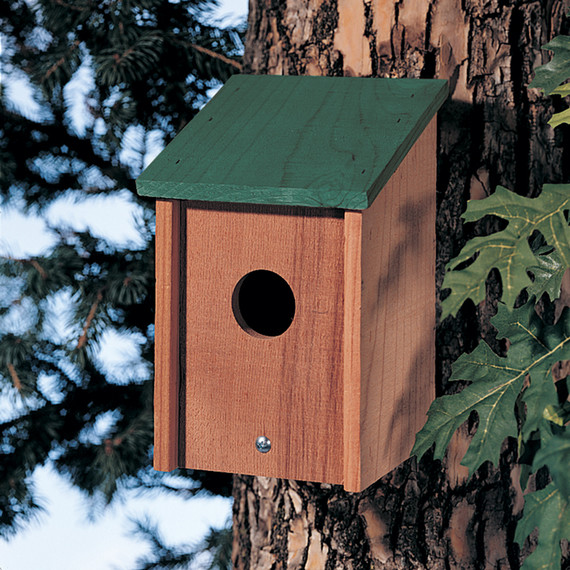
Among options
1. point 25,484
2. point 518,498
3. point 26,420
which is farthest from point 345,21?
point 25,484

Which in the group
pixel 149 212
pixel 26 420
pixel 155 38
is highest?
pixel 155 38

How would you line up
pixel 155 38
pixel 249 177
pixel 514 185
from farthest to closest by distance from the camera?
pixel 155 38, pixel 514 185, pixel 249 177

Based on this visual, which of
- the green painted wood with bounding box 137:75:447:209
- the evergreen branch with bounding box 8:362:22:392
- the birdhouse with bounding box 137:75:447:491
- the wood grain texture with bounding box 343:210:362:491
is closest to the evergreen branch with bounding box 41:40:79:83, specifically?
the evergreen branch with bounding box 8:362:22:392

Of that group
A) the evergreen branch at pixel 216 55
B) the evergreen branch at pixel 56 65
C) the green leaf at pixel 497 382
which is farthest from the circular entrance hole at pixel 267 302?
the evergreen branch at pixel 56 65

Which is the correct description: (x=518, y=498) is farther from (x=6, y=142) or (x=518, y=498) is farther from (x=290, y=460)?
(x=6, y=142)

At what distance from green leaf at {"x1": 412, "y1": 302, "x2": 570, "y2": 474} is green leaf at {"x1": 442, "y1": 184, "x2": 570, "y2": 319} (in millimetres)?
76

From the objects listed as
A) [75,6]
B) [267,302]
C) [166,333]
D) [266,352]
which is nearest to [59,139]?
[75,6]

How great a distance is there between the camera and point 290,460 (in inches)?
51.0

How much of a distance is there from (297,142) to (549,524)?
688 mm

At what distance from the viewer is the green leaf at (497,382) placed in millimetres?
1248

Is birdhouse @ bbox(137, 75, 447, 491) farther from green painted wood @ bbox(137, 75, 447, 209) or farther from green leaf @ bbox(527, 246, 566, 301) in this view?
green leaf @ bbox(527, 246, 566, 301)

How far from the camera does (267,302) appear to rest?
1.60m

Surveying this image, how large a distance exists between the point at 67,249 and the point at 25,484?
2.28 feet

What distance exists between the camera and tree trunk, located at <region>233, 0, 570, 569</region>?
1585 millimetres
